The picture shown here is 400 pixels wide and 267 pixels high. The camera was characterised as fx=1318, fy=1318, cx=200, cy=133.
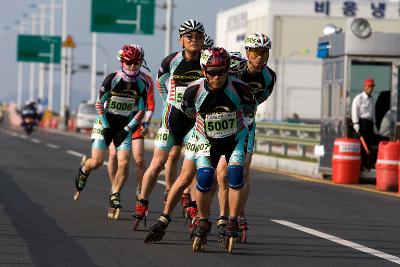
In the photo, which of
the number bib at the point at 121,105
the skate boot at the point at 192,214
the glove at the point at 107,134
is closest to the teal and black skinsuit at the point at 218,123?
the skate boot at the point at 192,214

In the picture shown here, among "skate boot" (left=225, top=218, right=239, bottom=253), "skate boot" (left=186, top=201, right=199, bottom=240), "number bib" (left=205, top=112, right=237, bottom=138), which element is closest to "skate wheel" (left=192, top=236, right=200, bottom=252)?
"skate boot" (left=225, top=218, right=239, bottom=253)

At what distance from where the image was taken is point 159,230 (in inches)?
447

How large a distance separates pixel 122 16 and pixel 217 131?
40.3 meters

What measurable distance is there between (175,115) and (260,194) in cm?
637

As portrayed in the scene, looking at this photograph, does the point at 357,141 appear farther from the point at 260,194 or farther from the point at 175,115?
the point at 175,115

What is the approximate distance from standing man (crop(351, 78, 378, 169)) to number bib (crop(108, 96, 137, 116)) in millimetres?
8860

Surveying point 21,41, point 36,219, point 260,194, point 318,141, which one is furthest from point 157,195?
point 21,41

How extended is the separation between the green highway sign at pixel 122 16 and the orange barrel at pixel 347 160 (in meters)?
→ 28.4

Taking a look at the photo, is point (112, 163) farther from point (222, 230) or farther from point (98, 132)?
point (222, 230)

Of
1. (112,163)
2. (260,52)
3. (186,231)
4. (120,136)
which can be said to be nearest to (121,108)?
(120,136)

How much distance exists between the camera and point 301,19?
102500 mm

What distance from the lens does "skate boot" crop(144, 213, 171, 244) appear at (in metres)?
11.3

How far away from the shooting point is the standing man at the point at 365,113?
22844mm

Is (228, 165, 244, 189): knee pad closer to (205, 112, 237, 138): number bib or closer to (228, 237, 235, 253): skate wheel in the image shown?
(205, 112, 237, 138): number bib
